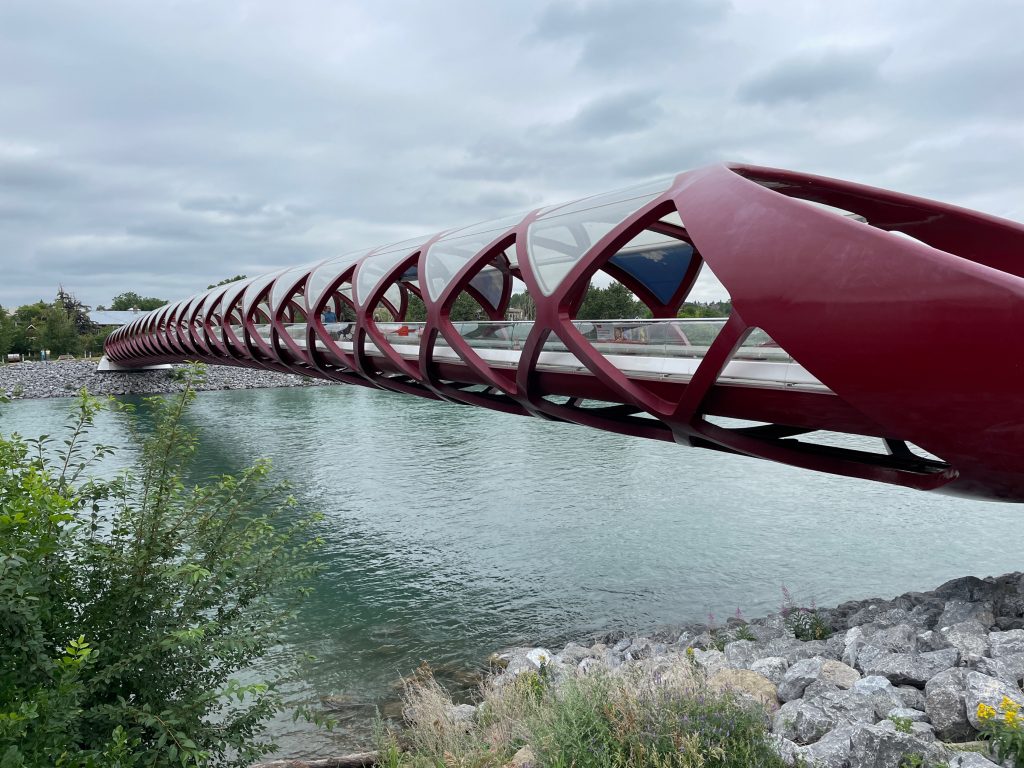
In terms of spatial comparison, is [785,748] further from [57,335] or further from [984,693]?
[57,335]

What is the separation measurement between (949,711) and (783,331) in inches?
97.0

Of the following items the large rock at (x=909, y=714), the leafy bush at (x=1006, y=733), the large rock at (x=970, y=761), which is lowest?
the large rock at (x=909, y=714)

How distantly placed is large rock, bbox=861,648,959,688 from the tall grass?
4.45 ft

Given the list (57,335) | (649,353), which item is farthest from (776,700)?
(57,335)

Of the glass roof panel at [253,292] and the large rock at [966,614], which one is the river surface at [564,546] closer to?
the large rock at [966,614]

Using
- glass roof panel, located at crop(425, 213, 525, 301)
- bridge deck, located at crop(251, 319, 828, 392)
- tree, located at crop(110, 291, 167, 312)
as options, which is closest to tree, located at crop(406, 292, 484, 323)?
glass roof panel, located at crop(425, 213, 525, 301)

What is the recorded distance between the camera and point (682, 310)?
1256 cm

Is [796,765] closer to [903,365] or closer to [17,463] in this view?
[903,365]

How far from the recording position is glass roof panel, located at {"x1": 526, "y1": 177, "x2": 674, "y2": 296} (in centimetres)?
707

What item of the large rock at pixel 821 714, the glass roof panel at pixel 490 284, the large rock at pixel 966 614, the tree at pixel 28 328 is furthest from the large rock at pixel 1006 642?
the tree at pixel 28 328

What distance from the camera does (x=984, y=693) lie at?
4340 millimetres

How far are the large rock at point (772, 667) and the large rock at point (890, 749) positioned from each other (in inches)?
63.8

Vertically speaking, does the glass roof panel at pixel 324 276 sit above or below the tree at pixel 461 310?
below

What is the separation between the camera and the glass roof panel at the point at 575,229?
7.07m
